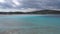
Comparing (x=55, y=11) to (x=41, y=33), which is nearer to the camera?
(x=41, y=33)

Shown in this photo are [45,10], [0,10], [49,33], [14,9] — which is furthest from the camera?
[14,9]

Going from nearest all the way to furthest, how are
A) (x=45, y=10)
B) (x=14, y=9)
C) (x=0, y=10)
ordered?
1. (x=0, y=10)
2. (x=45, y=10)
3. (x=14, y=9)

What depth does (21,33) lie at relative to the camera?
1.63 m

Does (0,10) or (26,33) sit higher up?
(0,10)

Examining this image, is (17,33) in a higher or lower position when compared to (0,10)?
lower

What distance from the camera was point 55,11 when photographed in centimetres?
303

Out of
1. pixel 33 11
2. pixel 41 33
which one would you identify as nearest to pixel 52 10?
pixel 33 11

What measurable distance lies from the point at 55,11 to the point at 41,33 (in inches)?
58.2

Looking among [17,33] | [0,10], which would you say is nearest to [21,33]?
[17,33]

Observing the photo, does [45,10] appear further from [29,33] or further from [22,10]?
[29,33]

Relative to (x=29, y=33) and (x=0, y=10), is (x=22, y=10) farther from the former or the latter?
(x=29, y=33)

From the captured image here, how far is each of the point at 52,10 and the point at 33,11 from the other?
0.48 m

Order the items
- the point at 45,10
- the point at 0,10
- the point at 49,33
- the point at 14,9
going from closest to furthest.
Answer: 1. the point at 49,33
2. the point at 0,10
3. the point at 45,10
4. the point at 14,9

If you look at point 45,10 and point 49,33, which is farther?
point 45,10
